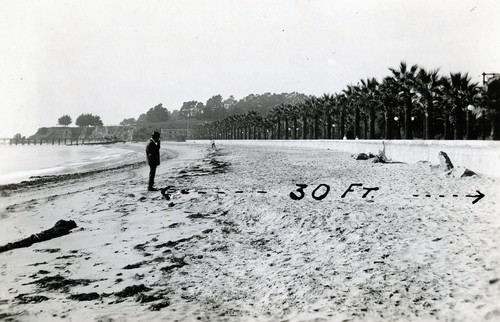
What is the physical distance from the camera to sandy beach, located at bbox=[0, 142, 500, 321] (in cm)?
478

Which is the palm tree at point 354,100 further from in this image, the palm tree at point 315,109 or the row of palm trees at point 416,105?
the palm tree at point 315,109

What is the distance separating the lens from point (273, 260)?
250 inches

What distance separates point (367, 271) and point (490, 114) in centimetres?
3841

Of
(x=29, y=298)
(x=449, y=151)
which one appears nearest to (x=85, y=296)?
(x=29, y=298)

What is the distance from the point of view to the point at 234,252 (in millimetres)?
6934

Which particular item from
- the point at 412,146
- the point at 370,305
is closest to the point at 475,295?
the point at 370,305

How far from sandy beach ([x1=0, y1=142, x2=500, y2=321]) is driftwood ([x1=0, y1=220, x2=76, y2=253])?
199 millimetres

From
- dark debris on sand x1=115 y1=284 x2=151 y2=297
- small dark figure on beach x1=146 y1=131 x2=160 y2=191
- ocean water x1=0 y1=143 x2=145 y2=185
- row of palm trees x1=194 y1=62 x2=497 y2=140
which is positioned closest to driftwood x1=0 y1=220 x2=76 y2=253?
dark debris on sand x1=115 y1=284 x2=151 y2=297

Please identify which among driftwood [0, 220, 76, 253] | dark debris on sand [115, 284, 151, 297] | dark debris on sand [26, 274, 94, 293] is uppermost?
driftwood [0, 220, 76, 253]

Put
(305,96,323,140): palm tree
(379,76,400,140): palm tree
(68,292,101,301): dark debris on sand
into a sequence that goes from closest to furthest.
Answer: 1. (68,292,101,301): dark debris on sand
2. (379,76,400,140): palm tree
3. (305,96,323,140): palm tree

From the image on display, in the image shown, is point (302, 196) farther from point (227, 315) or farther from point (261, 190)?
point (227, 315)

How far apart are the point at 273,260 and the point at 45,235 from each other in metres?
4.94

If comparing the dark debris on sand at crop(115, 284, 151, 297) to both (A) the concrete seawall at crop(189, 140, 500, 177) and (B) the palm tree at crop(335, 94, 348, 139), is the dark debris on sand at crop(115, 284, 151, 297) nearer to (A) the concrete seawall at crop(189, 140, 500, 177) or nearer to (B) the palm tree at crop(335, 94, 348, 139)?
(A) the concrete seawall at crop(189, 140, 500, 177)

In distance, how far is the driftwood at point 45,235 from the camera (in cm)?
790
